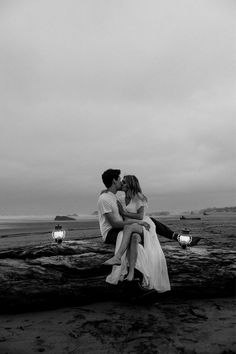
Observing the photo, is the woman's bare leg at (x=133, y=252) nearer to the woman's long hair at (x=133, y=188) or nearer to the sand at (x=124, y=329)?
the sand at (x=124, y=329)

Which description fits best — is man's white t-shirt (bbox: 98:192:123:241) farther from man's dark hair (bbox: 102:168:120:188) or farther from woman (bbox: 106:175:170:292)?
woman (bbox: 106:175:170:292)

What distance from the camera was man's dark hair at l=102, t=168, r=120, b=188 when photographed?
326 inches

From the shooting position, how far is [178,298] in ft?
26.6

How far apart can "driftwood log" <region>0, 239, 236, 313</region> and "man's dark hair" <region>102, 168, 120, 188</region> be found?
1742mm

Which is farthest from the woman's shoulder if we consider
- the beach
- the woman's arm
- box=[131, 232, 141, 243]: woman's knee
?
the beach

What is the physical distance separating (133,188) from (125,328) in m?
3.24

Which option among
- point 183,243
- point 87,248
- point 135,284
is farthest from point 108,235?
point 183,243

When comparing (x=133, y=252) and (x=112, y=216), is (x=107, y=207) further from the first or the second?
(x=133, y=252)

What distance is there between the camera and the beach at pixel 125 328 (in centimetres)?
566


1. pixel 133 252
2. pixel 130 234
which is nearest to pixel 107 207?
pixel 130 234

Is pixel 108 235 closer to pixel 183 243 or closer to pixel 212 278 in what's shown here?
pixel 183 243

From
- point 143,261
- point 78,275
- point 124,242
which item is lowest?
point 78,275

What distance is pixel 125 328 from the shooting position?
6.34 meters

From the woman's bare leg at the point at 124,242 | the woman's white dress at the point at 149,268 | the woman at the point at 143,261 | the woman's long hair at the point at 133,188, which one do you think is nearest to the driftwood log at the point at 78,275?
the woman's white dress at the point at 149,268
